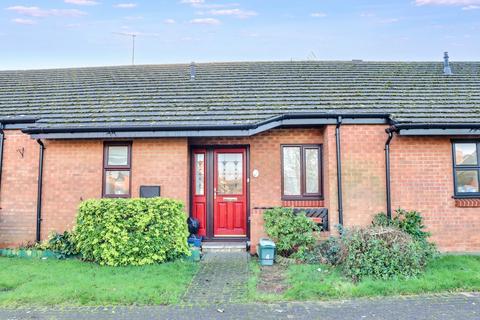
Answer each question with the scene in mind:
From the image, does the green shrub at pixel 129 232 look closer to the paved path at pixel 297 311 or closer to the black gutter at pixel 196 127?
the black gutter at pixel 196 127

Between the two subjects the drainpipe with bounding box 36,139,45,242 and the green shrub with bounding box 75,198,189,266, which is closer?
the green shrub with bounding box 75,198,189,266

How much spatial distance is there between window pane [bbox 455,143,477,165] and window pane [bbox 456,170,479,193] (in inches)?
9.3

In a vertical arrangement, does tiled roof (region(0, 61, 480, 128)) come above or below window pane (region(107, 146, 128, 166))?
above

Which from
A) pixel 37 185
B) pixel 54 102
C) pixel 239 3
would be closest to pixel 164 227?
pixel 37 185

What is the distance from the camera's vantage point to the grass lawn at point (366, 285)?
471cm

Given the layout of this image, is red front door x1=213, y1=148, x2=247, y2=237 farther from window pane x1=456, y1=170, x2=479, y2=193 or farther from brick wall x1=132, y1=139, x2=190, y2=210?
window pane x1=456, y1=170, x2=479, y2=193

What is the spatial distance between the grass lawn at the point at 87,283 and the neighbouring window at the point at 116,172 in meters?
1.94

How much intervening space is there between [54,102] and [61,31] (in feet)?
18.1

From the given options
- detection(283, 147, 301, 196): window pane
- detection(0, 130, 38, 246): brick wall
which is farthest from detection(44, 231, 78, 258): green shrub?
detection(283, 147, 301, 196): window pane

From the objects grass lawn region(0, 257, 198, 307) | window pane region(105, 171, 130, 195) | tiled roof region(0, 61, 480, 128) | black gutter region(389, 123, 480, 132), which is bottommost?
grass lawn region(0, 257, 198, 307)

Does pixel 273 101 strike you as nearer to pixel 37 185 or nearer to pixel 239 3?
pixel 239 3

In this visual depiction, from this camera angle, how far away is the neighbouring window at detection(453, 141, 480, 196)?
7508 millimetres

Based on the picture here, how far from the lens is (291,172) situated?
26.6ft

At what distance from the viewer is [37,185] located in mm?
7969
